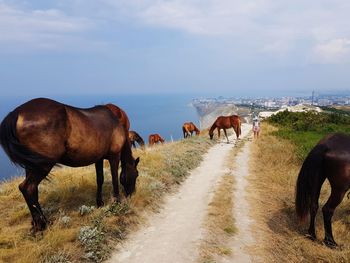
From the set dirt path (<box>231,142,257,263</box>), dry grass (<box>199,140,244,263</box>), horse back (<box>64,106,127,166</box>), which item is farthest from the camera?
horse back (<box>64,106,127,166</box>)

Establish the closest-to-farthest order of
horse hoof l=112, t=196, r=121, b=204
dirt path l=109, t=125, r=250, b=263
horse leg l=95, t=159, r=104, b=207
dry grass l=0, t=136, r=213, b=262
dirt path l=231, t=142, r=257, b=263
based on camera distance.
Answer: dry grass l=0, t=136, r=213, b=262
dirt path l=109, t=125, r=250, b=263
dirt path l=231, t=142, r=257, b=263
horse hoof l=112, t=196, r=121, b=204
horse leg l=95, t=159, r=104, b=207

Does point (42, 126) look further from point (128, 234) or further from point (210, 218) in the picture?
point (210, 218)

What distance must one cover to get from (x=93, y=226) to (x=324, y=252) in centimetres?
443

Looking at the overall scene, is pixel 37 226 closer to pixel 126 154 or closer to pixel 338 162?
pixel 126 154

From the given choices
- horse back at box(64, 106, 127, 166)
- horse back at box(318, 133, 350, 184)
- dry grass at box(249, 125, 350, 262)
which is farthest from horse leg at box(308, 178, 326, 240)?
horse back at box(64, 106, 127, 166)

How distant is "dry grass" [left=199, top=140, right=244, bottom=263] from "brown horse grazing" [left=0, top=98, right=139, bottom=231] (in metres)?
2.92

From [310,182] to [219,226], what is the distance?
2.18m

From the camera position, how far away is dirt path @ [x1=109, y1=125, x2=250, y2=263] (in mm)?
6582

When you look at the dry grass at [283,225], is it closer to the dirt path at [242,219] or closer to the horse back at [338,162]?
the dirt path at [242,219]

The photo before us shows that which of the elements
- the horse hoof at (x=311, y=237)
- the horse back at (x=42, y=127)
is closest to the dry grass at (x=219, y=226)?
the horse hoof at (x=311, y=237)

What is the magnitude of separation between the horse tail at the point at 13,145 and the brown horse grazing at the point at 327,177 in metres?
5.38

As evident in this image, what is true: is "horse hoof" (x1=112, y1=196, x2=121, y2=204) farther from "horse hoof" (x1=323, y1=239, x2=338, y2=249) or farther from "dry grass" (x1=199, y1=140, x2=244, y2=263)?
"horse hoof" (x1=323, y1=239, x2=338, y2=249)

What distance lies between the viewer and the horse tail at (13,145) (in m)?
6.40

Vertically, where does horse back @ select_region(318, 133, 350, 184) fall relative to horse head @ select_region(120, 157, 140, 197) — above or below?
above
